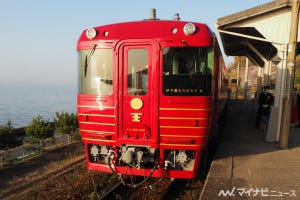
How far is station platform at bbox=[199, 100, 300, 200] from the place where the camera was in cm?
543

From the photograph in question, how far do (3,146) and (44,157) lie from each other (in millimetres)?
4482

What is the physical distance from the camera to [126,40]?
6305mm

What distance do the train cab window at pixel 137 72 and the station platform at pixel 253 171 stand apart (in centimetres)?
208

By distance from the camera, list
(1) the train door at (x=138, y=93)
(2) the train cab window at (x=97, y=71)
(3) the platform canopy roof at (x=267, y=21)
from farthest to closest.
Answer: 1. (3) the platform canopy roof at (x=267, y=21)
2. (2) the train cab window at (x=97, y=71)
3. (1) the train door at (x=138, y=93)

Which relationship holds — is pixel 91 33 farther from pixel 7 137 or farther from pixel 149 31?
pixel 7 137

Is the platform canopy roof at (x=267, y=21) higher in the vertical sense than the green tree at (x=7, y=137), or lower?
higher

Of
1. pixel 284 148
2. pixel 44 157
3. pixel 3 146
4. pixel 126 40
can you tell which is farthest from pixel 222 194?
pixel 3 146

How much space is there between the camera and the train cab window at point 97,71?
6438 mm

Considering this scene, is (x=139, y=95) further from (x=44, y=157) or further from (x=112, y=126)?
(x=44, y=157)

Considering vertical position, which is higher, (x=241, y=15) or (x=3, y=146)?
(x=241, y=15)

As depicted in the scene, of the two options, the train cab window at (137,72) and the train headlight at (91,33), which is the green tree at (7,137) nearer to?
the train headlight at (91,33)

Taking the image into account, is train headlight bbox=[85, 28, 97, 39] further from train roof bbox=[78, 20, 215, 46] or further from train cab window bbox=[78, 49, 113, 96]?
train cab window bbox=[78, 49, 113, 96]
